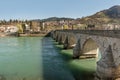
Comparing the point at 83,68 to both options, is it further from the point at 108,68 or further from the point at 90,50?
the point at 108,68

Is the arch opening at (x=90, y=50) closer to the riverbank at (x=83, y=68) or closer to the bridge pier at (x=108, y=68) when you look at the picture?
the riverbank at (x=83, y=68)

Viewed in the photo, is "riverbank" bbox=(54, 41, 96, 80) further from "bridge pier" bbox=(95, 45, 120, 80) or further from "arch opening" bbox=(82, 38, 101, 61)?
"bridge pier" bbox=(95, 45, 120, 80)

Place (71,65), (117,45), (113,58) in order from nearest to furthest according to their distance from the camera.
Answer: (117,45) → (113,58) → (71,65)

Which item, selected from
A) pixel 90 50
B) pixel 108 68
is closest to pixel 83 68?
pixel 90 50

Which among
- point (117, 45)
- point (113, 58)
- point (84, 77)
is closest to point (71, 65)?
point (84, 77)

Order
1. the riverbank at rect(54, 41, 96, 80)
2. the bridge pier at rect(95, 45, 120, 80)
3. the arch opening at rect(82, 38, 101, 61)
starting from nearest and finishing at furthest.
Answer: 1. the bridge pier at rect(95, 45, 120, 80)
2. the riverbank at rect(54, 41, 96, 80)
3. the arch opening at rect(82, 38, 101, 61)

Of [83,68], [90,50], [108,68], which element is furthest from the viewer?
[90,50]

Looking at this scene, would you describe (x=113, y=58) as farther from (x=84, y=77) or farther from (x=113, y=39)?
(x=84, y=77)

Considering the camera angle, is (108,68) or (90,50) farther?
(90,50)

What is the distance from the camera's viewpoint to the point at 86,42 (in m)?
34.0

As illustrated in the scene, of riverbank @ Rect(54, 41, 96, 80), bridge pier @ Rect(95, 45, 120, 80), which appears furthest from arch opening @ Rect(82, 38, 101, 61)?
bridge pier @ Rect(95, 45, 120, 80)

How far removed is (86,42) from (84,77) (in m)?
10.3

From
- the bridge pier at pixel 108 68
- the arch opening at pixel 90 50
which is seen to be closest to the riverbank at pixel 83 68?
the arch opening at pixel 90 50

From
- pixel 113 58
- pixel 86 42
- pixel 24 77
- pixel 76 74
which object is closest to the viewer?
pixel 113 58
